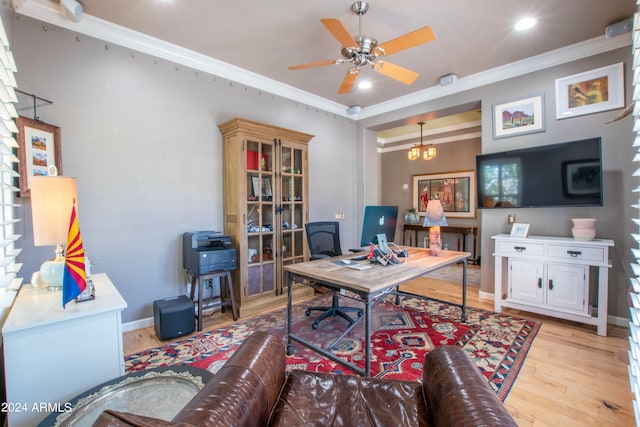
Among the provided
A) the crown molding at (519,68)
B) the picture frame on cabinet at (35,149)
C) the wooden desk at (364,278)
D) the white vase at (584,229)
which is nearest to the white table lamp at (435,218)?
the wooden desk at (364,278)

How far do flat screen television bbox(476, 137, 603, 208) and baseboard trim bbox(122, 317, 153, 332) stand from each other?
4101mm

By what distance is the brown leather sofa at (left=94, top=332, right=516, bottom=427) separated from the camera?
33.4 inches

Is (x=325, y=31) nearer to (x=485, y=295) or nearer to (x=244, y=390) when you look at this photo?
(x=244, y=390)

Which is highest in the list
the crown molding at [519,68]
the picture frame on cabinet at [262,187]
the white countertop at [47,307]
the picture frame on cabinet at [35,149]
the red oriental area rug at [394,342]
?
the crown molding at [519,68]

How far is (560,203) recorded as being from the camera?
10.2ft

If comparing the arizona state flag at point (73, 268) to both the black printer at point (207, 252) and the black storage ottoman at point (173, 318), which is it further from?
the black printer at point (207, 252)

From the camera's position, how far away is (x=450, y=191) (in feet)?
21.3

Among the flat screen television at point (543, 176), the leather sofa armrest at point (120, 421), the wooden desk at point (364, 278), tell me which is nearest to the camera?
the leather sofa armrest at point (120, 421)

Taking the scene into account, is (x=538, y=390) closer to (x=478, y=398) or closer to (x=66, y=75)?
(x=478, y=398)

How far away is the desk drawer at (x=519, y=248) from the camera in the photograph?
298cm

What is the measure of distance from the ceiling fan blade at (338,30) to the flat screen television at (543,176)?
94.7 inches

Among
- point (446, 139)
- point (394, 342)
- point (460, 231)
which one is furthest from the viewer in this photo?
point (446, 139)

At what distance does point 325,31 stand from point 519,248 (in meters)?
3.06

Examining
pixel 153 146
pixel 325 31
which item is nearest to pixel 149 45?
pixel 153 146
